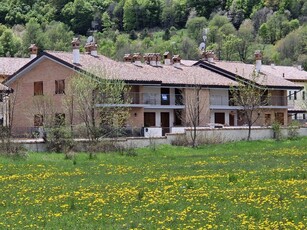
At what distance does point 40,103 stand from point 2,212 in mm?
38889

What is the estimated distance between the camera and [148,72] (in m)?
63.1

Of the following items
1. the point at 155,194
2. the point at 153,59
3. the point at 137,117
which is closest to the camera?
the point at 155,194

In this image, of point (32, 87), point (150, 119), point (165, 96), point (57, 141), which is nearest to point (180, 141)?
point (57, 141)

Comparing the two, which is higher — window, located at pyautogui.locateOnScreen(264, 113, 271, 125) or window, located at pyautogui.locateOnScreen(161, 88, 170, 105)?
window, located at pyautogui.locateOnScreen(161, 88, 170, 105)

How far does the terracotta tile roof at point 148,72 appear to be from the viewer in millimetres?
57950

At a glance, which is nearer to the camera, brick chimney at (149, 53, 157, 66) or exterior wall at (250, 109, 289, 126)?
brick chimney at (149, 53, 157, 66)

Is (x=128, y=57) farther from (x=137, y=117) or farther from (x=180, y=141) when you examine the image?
(x=180, y=141)

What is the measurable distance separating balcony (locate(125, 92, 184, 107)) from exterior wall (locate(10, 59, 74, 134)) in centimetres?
566

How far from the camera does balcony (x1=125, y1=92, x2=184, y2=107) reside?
2370 inches

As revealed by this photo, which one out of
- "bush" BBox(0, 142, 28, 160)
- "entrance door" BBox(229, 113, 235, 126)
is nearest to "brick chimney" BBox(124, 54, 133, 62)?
"entrance door" BBox(229, 113, 235, 126)

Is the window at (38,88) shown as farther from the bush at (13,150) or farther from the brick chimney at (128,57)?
the bush at (13,150)

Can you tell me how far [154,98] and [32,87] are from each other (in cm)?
A: 1047

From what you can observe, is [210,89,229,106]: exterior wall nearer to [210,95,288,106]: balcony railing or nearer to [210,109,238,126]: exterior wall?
[210,95,288,106]: balcony railing

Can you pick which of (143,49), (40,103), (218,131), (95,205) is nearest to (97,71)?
(40,103)
